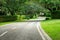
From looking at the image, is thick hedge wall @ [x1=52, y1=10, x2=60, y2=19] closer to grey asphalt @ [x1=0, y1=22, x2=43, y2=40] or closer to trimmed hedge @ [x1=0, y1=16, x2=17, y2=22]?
trimmed hedge @ [x1=0, y1=16, x2=17, y2=22]

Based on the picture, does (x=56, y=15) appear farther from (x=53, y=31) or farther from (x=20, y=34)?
(x=20, y=34)

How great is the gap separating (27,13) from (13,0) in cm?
2949

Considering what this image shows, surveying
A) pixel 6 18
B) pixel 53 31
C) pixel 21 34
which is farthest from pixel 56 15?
pixel 21 34

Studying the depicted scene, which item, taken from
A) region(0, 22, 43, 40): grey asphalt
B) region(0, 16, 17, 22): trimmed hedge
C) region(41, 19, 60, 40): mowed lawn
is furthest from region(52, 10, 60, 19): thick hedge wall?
region(0, 22, 43, 40): grey asphalt

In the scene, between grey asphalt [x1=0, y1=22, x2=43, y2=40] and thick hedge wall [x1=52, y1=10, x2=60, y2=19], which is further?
thick hedge wall [x1=52, y1=10, x2=60, y2=19]

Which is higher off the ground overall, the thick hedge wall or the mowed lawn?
the mowed lawn

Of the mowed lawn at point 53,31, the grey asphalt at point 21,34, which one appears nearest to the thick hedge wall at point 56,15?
the mowed lawn at point 53,31

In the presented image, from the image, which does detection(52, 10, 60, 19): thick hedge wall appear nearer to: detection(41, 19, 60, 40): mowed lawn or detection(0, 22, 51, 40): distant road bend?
detection(41, 19, 60, 40): mowed lawn

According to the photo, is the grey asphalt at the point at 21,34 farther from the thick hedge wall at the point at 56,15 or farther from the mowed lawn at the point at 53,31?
the thick hedge wall at the point at 56,15

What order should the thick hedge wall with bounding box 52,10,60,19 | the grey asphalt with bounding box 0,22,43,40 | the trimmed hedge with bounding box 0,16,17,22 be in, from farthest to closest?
the thick hedge wall with bounding box 52,10,60,19
the trimmed hedge with bounding box 0,16,17,22
the grey asphalt with bounding box 0,22,43,40

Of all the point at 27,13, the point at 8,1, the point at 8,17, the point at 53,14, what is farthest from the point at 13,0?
the point at 27,13

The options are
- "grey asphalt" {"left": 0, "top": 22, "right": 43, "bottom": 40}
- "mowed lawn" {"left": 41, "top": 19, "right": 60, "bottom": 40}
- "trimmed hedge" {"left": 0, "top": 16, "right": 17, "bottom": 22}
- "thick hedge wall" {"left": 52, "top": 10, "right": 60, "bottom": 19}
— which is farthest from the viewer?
"thick hedge wall" {"left": 52, "top": 10, "right": 60, "bottom": 19}

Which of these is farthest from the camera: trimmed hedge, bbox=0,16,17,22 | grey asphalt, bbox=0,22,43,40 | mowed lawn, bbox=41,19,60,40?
trimmed hedge, bbox=0,16,17,22

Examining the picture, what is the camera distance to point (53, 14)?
57.8 m
